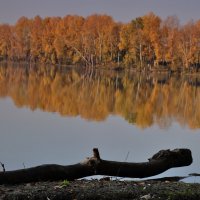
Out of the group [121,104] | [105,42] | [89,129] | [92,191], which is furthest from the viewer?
[105,42]

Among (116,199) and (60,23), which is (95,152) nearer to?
(116,199)

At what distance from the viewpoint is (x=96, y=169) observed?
6879 mm

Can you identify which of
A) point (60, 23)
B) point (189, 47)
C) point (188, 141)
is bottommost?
point (188, 141)

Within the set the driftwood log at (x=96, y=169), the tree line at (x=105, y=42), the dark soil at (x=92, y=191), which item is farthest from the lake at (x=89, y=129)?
the tree line at (x=105, y=42)

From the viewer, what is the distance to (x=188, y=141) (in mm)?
13438

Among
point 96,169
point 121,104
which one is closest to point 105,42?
point 121,104

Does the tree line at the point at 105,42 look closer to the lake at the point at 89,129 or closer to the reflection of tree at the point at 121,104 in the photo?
the reflection of tree at the point at 121,104

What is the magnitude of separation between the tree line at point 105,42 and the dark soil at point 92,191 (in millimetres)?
53995

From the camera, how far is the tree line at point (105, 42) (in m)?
62.1

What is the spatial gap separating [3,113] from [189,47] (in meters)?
Answer: 45.9

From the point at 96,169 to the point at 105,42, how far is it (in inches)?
2473

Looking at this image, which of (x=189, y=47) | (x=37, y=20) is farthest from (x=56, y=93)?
(x=37, y=20)

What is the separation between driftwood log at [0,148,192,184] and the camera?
630 centimetres

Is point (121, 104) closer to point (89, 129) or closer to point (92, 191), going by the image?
point (89, 129)
